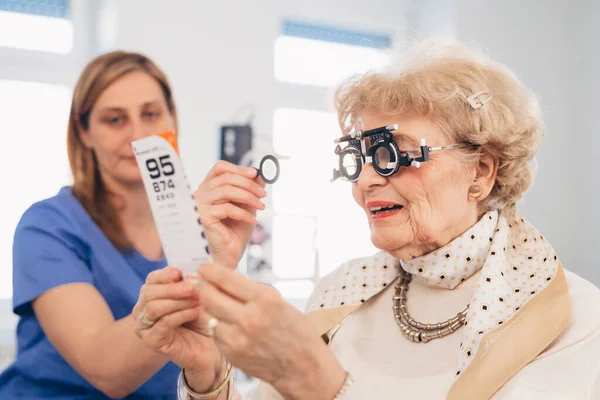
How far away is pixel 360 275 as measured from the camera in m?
1.70

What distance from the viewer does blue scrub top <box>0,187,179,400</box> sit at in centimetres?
151

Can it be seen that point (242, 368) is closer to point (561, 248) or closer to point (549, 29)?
point (561, 248)

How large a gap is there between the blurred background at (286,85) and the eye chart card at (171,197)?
10.9 feet

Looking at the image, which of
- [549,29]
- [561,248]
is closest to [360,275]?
[561,248]

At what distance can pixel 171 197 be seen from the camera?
1.01m

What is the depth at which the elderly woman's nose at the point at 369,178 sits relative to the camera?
1474 millimetres

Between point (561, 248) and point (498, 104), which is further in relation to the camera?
point (561, 248)

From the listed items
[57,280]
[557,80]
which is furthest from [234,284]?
[557,80]

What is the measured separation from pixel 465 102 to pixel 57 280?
1.04 meters

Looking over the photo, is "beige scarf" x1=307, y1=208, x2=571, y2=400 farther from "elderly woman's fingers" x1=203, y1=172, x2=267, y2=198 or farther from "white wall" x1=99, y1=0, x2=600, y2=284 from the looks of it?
"white wall" x1=99, y1=0, x2=600, y2=284

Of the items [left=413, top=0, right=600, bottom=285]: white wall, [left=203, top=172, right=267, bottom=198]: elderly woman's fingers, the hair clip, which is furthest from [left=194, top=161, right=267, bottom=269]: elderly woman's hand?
[left=413, top=0, right=600, bottom=285]: white wall

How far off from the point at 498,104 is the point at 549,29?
173 inches

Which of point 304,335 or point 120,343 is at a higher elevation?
point 304,335

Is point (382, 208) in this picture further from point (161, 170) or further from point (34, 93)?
point (34, 93)
